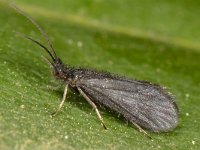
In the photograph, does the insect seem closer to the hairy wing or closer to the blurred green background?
the hairy wing

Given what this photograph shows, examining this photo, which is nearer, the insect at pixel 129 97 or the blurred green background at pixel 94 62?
the blurred green background at pixel 94 62

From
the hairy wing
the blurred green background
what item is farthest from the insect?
the blurred green background

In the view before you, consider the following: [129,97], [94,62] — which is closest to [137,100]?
[129,97]

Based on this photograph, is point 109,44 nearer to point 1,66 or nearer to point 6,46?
point 6,46

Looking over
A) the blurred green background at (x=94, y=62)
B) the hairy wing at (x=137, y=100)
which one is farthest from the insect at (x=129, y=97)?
the blurred green background at (x=94, y=62)

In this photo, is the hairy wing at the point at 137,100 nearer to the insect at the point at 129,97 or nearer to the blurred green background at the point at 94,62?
the insect at the point at 129,97

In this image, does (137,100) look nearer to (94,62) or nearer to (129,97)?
(129,97)
